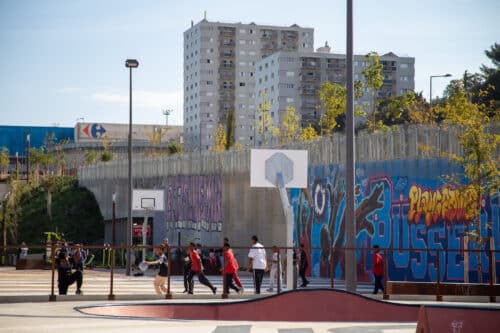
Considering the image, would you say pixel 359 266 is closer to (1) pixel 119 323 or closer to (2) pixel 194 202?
(2) pixel 194 202

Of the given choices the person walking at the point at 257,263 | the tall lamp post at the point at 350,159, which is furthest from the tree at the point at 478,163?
the tall lamp post at the point at 350,159

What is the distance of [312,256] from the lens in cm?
4191

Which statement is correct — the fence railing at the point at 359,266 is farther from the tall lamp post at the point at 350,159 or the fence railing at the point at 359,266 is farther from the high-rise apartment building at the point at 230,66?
the high-rise apartment building at the point at 230,66

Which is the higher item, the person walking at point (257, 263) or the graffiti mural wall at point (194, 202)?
the graffiti mural wall at point (194, 202)

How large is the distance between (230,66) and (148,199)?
133 meters

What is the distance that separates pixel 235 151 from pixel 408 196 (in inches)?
585

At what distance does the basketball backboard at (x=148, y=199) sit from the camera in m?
47.1

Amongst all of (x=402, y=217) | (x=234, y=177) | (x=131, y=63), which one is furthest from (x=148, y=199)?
(x=402, y=217)

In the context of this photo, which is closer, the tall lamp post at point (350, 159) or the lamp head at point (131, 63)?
the tall lamp post at point (350, 159)

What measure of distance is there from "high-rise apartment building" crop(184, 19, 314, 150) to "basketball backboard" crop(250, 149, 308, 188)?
480ft

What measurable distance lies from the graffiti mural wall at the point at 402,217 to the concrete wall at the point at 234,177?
2.22ft

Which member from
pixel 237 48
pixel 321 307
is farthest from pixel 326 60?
pixel 321 307

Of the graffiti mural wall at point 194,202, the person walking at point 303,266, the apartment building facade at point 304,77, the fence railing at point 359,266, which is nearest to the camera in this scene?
the fence railing at point 359,266

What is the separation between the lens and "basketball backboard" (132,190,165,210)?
47062 millimetres
